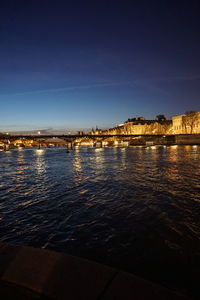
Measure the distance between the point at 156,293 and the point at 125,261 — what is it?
2262mm

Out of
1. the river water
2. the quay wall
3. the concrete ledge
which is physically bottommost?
the river water

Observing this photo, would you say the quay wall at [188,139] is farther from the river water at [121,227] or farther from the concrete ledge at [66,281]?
the concrete ledge at [66,281]

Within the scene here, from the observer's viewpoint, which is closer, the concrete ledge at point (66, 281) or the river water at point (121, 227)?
the concrete ledge at point (66, 281)

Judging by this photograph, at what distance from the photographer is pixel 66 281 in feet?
10.1

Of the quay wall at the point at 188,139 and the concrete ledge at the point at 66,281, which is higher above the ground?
the quay wall at the point at 188,139

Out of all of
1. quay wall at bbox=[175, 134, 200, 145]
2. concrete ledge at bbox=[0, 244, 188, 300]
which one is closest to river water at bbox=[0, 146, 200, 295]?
concrete ledge at bbox=[0, 244, 188, 300]

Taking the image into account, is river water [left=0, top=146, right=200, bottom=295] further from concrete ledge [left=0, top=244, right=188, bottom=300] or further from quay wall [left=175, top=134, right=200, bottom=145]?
quay wall [left=175, top=134, right=200, bottom=145]

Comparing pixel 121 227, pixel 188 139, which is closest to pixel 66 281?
pixel 121 227

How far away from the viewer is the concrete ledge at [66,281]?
2785mm

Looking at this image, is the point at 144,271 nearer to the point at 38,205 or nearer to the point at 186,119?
the point at 38,205

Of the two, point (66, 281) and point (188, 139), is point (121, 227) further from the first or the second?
point (188, 139)

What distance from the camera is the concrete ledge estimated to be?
2.79 m

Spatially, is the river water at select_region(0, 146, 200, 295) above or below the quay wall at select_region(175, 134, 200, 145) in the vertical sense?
below

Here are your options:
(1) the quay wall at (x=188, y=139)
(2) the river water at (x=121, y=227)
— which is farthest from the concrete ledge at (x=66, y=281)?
(1) the quay wall at (x=188, y=139)
